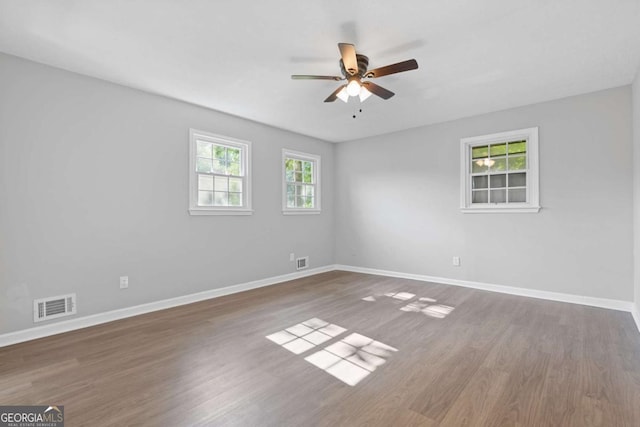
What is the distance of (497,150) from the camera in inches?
186

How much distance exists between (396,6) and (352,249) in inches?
185

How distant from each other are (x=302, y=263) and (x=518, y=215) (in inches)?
142

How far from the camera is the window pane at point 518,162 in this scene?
447 cm

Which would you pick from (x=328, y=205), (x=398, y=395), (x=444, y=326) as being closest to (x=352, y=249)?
(x=328, y=205)

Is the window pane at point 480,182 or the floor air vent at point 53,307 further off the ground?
the window pane at point 480,182

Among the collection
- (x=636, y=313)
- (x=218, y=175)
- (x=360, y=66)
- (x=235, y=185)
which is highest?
(x=360, y=66)

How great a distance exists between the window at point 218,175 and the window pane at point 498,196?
378 cm

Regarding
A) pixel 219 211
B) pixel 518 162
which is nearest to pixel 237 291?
pixel 219 211

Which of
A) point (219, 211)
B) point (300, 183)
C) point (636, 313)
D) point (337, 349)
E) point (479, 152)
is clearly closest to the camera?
point (337, 349)

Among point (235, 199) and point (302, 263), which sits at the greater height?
point (235, 199)

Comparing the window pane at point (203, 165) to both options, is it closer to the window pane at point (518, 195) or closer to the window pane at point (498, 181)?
the window pane at point (498, 181)

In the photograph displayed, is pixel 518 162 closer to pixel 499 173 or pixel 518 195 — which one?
pixel 499 173

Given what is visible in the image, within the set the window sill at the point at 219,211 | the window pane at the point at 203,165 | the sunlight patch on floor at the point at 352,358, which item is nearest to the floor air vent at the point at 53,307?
the window sill at the point at 219,211

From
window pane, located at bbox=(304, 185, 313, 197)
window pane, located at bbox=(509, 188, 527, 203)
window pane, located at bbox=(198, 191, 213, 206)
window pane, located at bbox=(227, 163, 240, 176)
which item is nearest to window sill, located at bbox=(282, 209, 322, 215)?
window pane, located at bbox=(304, 185, 313, 197)
